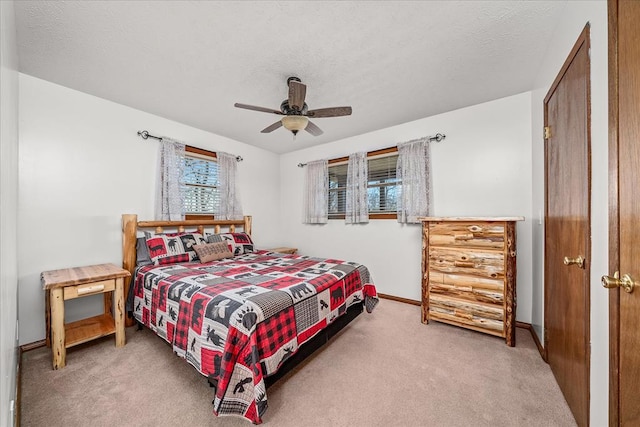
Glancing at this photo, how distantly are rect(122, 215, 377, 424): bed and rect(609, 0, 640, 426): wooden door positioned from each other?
1.53 metres

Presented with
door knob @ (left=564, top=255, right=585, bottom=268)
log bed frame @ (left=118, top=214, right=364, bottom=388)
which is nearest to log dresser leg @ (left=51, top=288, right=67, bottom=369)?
log bed frame @ (left=118, top=214, right=364, bottom=388)

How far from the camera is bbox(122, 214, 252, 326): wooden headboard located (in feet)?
8.87

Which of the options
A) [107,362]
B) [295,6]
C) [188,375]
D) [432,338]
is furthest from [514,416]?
[107,362]

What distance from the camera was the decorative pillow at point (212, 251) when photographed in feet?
9.48

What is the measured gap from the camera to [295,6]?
1530 millimetres

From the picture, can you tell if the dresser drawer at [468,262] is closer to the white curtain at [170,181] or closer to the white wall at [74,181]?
the white curtain at [170,181]

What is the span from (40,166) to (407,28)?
343cm

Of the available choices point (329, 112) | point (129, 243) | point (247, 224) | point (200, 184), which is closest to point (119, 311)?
point (129, 243)

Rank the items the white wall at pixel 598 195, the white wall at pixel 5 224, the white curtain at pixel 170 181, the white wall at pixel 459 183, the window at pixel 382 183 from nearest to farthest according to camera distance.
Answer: the white wall at pixel 5 224 < the white wall at pixel 598 195 < the white wall at pixel 459 183 < the white curtain at pixel 170 181 < the window at pixel 382 183

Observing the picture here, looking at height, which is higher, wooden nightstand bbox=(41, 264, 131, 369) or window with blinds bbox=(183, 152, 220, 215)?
window with blinds bbox=(183, 152, 220, 215)

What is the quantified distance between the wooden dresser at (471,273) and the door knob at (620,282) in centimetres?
153

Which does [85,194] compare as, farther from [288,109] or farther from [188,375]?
[288,109]

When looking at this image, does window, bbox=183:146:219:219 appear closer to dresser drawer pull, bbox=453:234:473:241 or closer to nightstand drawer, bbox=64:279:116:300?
nightstand drawer, bbox=64:279:116:300

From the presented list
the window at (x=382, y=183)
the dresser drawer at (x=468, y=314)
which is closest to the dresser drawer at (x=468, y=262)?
the dresser drawer at (x=468, y=314)
